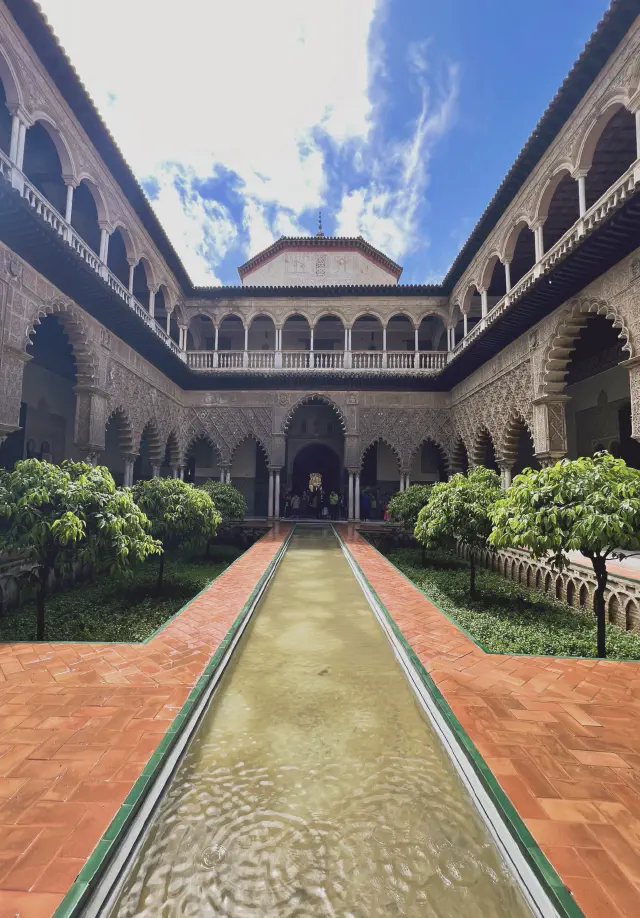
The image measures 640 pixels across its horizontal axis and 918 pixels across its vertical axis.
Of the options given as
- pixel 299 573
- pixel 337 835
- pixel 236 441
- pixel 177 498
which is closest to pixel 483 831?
pixel 337 835

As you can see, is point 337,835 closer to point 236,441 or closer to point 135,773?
point 135,773

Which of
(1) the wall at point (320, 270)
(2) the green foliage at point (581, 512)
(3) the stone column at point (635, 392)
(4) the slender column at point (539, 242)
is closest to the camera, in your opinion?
(2) the green foliage at point (581, 512)

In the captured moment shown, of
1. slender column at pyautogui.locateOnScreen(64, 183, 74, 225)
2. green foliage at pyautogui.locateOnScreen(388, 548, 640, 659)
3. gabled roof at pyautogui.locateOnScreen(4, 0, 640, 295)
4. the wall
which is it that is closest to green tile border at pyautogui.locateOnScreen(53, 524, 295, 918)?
green foliage at pyautogui.locateOnScreen(388, 548, 640, 659)

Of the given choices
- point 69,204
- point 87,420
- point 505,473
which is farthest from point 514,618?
point 69,204

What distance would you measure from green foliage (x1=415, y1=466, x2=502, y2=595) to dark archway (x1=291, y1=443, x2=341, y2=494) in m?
12.4

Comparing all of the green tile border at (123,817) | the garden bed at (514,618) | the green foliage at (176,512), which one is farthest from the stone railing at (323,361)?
the green tile border at (123,817)

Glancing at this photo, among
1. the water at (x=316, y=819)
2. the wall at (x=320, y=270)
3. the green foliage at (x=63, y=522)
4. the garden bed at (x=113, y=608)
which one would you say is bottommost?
the garden bed at (x=113, y=608)

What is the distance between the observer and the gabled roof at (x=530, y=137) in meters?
6.55

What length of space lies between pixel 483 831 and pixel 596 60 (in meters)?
10.5

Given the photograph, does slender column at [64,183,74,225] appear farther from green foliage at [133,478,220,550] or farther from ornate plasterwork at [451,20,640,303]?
ornate plasterwork at [451,20,640,303]

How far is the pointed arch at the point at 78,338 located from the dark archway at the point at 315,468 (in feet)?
35.5

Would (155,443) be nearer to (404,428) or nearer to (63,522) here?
(404,428)

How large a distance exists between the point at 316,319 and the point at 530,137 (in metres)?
8.77

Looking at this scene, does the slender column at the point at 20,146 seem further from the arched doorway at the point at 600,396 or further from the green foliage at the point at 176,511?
the arched doorway at the point at 600,396
